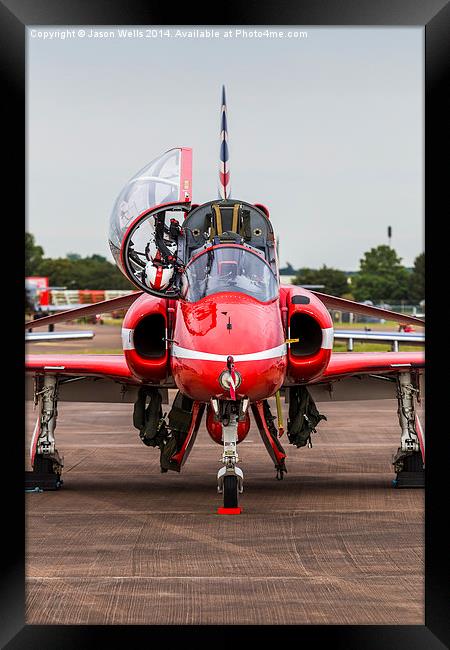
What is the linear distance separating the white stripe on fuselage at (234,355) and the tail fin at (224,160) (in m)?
2.84

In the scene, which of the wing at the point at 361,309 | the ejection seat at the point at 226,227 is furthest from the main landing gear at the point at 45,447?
the wing at the point at 361,309

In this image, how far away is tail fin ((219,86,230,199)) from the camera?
13.2m

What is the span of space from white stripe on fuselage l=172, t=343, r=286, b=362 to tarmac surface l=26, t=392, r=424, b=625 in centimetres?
166

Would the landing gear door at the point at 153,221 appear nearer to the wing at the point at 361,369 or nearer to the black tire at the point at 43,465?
the wing at the point at 361,369

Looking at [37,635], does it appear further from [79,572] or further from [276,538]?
[276,538]

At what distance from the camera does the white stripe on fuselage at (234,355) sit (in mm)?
10703

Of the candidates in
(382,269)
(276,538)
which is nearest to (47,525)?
(276,538)

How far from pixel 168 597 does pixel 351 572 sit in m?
1.70

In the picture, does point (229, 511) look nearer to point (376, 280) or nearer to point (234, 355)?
point (234, 355)

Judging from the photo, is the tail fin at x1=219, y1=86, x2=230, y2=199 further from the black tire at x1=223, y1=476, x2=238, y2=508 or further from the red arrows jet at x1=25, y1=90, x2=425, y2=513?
the black tire at x1=223, y1=476, x2=238, y2=508

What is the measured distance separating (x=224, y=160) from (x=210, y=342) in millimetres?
3428

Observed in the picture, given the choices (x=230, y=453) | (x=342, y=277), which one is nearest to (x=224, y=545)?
(x=230, y=453)

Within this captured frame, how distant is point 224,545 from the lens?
9977mm
